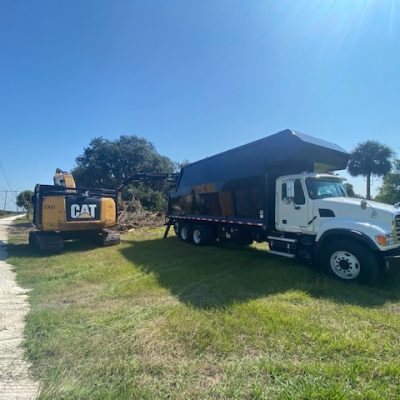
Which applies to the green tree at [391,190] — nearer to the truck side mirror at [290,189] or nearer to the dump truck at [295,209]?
the dump truck at [295,209]

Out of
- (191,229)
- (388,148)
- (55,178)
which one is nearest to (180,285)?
(191,229)

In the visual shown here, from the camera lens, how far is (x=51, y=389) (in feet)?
9.09

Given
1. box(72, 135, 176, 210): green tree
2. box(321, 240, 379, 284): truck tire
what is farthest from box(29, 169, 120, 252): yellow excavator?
box(72, 135, 176, 210): green tree

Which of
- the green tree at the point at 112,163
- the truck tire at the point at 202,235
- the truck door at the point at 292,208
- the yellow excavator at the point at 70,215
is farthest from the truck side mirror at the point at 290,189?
the green tree at the point at 112,163

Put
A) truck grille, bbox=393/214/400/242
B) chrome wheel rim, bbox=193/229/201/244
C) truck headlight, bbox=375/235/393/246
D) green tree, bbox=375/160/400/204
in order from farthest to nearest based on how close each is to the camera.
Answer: green tree, bbox=375/160/400/204, chrome wheel rim, bbox=193/229/201/244, truck grille, bbox=393/214/400/242, truck headlight, bbox=375/235/393/246

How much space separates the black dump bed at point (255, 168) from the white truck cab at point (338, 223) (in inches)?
22.6

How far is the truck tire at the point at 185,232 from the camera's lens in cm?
1202

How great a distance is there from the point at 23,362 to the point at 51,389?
2.64 ft

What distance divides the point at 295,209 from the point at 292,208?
100mm

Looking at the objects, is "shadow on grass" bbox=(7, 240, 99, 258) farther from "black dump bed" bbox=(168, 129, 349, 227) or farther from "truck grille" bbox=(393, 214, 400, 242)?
"truck grille" bbox=(393, 214, 400, 242)

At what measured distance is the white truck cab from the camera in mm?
5766

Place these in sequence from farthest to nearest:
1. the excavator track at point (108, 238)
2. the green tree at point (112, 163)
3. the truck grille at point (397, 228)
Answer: the green tree at point (112, 163), the excavator track at point (108, 238), the truck grille at point (397, 228)

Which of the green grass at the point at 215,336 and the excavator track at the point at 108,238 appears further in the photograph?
the excavator track at the point at 108,238

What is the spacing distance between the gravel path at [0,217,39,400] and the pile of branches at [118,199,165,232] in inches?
451
